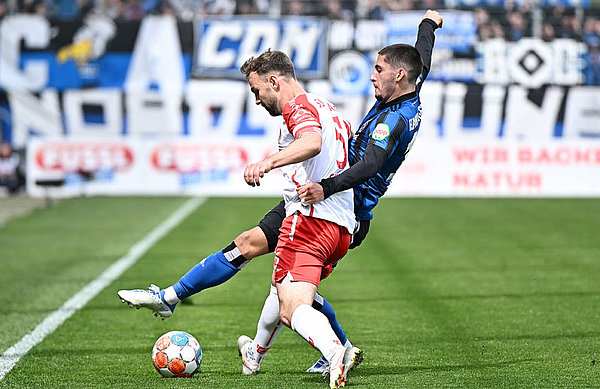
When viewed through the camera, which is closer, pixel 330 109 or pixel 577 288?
pixel 330 109

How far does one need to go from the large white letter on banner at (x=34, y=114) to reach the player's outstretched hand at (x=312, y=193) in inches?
767

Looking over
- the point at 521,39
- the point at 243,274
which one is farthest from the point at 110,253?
the point at 521,39

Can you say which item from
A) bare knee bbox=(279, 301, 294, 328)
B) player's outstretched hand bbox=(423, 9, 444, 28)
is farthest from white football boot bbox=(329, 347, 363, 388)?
player's outstretched hand bbox=(423, 9, 444, 28)

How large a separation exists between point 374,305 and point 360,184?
11.1 ft

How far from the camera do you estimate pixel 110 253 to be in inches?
466

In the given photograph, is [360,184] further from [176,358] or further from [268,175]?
[268,175]

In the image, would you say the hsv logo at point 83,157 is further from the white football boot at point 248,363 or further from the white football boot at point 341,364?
the white football boot at point 341,364

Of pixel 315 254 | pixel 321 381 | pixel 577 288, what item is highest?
pixel 315 254

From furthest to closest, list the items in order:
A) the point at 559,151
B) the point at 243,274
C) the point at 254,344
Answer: the point at 559,151
the point at 243,274
the point at 254,344

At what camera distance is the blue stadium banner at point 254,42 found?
77.9 ft

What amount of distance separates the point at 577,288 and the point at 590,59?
52.6 feet

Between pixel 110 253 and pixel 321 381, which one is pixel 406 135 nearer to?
pixel 321 381

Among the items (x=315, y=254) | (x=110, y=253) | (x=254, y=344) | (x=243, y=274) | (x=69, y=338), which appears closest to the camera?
(x=315, y=254)

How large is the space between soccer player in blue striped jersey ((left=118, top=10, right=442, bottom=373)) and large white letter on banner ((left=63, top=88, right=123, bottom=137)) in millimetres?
18107
